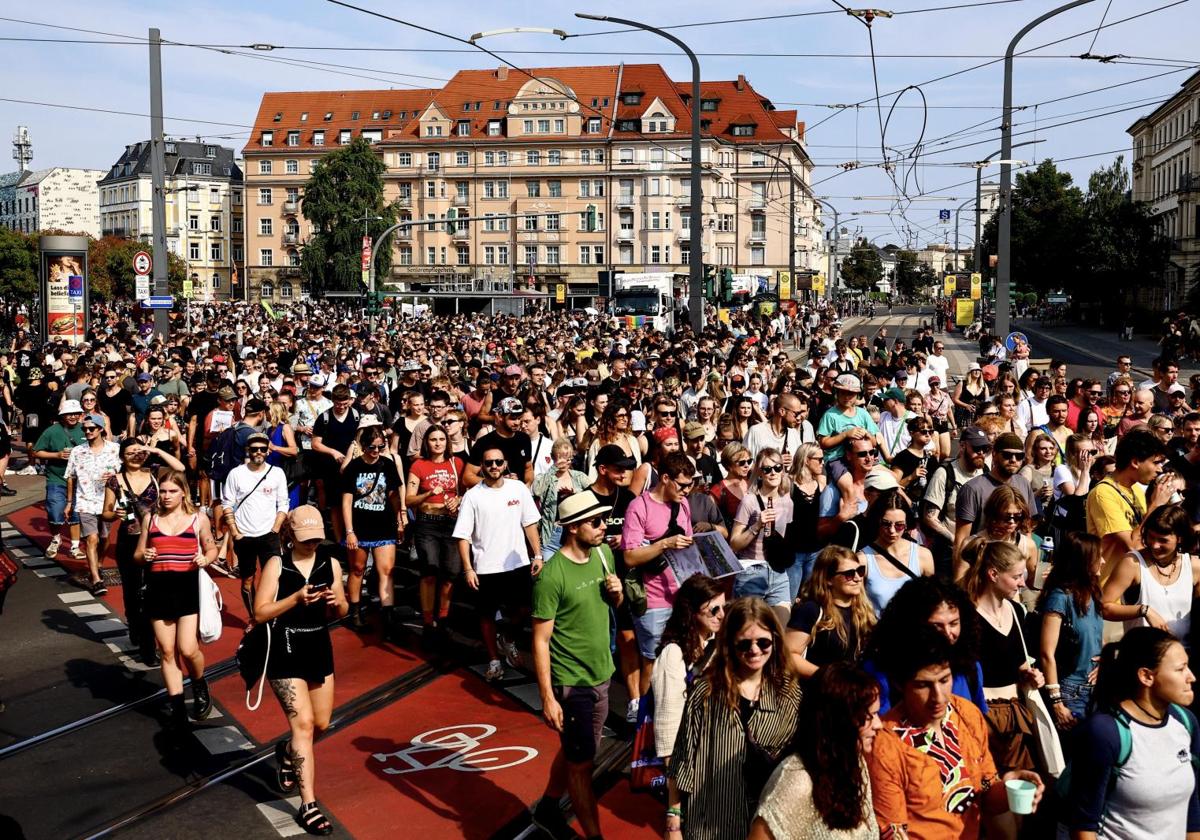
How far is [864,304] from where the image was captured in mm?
100125

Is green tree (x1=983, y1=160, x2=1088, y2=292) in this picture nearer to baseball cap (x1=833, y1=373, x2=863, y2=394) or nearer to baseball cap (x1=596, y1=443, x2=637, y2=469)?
baseball cap (x1=833, y1=373, x2=863, y2=394)

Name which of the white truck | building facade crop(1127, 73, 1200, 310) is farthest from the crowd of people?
building facade crop(1127, 73, 1200, 310)

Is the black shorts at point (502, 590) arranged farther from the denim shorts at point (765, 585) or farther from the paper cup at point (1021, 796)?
the paper cup at point (1021, 796)

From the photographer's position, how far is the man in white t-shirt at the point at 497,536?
863 cm

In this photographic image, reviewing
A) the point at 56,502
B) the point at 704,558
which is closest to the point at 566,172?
the point at 56,502

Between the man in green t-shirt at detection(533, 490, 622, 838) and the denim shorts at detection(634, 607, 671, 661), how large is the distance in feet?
3.22

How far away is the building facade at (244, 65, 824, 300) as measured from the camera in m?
99.2

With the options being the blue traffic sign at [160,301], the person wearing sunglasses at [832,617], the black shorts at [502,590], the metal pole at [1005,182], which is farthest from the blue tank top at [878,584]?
the blue traffic sign at [160,301]

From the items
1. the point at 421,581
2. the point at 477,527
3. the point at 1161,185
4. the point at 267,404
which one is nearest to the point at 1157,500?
the point at 477,527

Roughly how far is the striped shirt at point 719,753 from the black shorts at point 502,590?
426cm

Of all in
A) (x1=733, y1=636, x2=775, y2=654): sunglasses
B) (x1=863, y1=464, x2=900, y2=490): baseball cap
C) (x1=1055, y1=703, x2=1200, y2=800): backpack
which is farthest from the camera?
(x1=863, y1=464, x2=900, y2=490): baseball cap

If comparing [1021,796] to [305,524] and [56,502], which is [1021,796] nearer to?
[305,524]

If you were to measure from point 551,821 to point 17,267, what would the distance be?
80196 mm

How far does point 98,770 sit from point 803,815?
508cm
